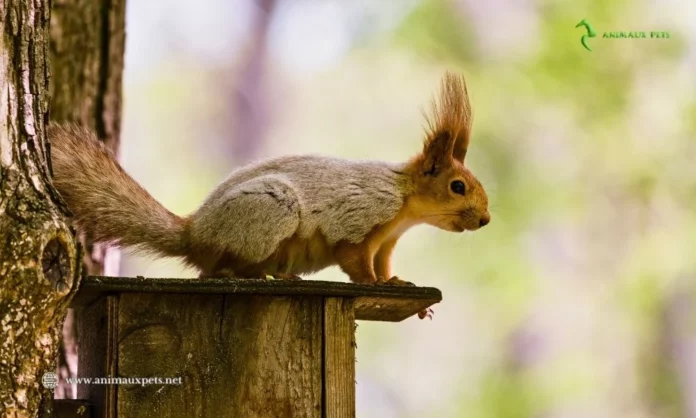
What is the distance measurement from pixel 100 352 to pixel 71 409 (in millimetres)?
177

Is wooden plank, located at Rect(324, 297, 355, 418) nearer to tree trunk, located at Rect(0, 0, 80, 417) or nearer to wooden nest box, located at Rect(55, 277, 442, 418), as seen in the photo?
wooden nest box, located at Rect(55, 277, 442, 418)

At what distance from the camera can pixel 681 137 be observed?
27.2 feet

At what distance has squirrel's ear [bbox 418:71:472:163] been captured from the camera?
11.8 feet

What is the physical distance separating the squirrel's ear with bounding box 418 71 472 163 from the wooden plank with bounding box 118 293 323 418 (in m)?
1.09

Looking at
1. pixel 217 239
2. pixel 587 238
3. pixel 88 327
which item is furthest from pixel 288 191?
pixel 587 238

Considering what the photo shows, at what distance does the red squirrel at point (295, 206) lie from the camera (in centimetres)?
297

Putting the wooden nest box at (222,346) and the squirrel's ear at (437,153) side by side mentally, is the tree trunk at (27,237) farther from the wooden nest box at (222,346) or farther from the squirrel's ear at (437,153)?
the squirrel's ear at (437,153)

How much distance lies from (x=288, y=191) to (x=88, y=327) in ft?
2.52

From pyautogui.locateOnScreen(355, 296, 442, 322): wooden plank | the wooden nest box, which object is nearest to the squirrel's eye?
pyautogui.locateOnScreen(355, 296, 442, 322): wooden plank

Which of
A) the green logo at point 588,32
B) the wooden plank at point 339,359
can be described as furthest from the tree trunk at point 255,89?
the wooden plank at point 339,359

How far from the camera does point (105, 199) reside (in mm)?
2951

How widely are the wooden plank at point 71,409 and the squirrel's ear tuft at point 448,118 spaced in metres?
1.59

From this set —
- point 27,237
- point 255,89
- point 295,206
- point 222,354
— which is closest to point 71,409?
point 222,354

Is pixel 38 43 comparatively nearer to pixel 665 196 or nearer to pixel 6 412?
pixel 6 412
